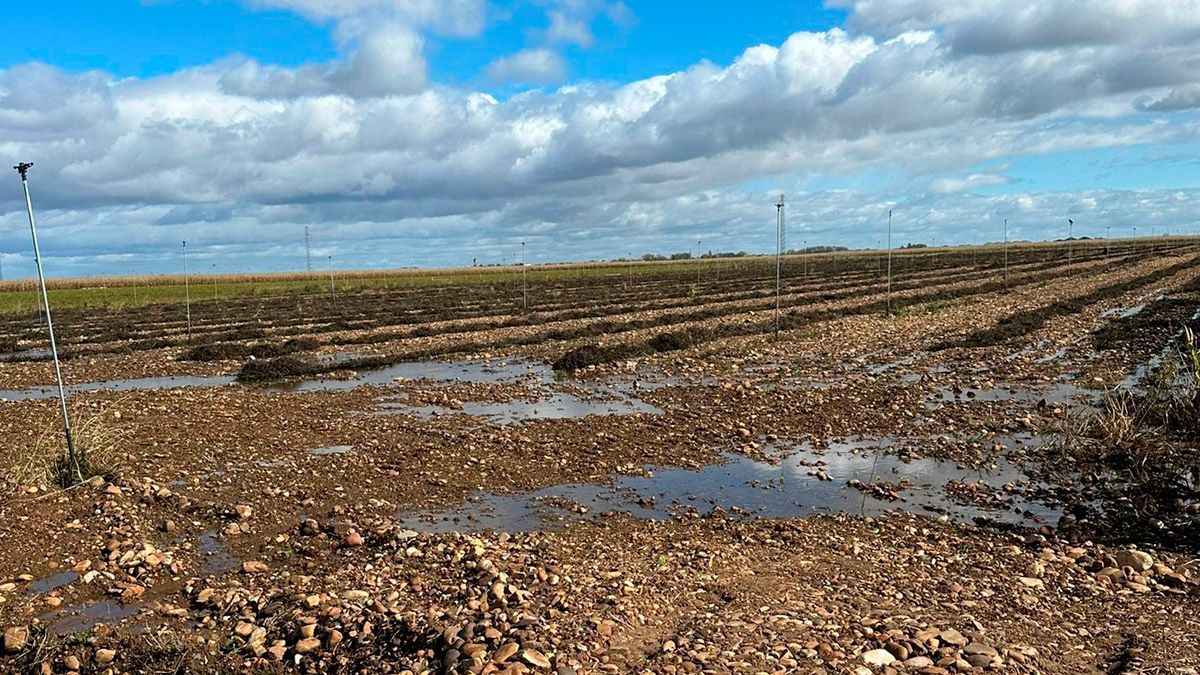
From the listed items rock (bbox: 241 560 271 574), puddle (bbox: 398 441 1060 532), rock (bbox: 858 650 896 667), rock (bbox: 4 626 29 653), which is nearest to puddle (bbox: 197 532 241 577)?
rock (bbox: 241 560 271 574)

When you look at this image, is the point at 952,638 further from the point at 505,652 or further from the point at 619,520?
the point at 619,520

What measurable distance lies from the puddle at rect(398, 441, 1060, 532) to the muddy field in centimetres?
6

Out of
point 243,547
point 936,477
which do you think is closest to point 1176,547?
point 936,477

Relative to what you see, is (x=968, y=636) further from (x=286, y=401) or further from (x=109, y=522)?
(x=286, y=401)

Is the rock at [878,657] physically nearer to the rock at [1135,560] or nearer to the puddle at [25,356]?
the rock at [1135,560]

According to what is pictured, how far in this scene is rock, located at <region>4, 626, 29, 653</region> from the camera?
5.73 meters

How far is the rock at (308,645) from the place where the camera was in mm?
5520

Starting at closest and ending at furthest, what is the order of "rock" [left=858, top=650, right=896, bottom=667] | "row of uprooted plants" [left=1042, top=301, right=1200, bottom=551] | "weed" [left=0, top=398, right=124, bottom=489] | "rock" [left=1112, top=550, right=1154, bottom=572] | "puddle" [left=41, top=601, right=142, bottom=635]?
"rock" [left=858, top=650, right=896, bottom=667] < "puddle" [left=41, top=601, right=142, bottom=635] < "rock" [left=1112, top=550, right=1154, bottom=572] < "row of uprooted plants" [left=1042, top=301, right=1200, bottom=551] < "weed" [left=0, top=398, right=124, bottom=489]

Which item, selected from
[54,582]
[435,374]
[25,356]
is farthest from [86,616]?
[25,356]

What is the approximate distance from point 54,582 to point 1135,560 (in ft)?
31.8

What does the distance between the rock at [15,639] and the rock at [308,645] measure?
7.01ft

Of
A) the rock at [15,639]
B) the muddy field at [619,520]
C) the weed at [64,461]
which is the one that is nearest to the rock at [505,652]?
the muddy field at [619,520]

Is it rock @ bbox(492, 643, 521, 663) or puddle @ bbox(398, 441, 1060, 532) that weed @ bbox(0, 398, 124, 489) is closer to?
puddle @ bbox(398, 441, 1060, 532)

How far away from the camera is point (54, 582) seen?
6.98m
